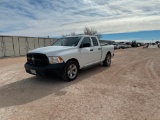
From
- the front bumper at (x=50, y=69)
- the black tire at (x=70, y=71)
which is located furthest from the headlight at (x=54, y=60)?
the black tire at (x=70, y=71)

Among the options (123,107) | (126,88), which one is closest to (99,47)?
(126,88)

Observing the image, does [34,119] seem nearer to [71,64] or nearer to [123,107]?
[123,107]

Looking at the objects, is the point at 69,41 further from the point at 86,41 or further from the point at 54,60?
the point at 54,60

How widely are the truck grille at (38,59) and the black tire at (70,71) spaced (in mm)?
751

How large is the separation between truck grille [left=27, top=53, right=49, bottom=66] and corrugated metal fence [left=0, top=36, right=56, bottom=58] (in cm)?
1647

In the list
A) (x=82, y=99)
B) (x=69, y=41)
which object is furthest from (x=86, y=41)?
(x=82, y=99)

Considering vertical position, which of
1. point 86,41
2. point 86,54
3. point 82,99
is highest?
point 86,41

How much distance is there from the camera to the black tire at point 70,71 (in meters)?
5.93

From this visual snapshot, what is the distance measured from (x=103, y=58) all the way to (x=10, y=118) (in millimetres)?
6096

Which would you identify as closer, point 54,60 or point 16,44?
point 54,60

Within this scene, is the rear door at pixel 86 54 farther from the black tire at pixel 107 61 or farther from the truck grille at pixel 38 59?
the black tire at pixel 107 61

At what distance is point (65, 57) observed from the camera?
588cm

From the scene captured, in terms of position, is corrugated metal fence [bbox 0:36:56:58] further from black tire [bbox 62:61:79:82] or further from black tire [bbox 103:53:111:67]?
black tire [bbox 62:61:79:82]

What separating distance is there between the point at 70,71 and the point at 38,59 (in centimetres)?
130
